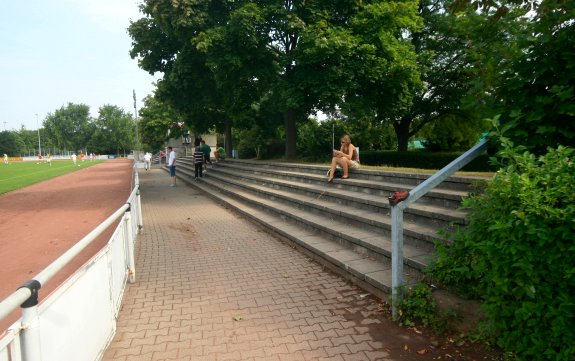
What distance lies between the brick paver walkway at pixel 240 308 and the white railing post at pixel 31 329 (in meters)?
1.57

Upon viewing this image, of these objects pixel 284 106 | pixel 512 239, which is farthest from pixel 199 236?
pixel 284 106

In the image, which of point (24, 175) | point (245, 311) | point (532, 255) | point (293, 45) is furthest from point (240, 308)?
point (24, 175)

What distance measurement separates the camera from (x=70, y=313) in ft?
7.80

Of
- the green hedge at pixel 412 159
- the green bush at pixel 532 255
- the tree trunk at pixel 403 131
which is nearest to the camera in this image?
the green bush at pixel 532 255

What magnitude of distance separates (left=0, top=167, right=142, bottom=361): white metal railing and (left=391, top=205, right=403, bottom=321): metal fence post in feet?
9.62

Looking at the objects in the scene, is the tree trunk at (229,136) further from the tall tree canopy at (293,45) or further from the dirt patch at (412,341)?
the dirt patch at (412,341)

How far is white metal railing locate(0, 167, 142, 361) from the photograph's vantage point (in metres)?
1.75

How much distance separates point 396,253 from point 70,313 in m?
2.99

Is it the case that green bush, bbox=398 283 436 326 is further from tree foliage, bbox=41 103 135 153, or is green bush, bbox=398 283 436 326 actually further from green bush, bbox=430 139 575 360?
tree foliage, bbox=41 103 135 153

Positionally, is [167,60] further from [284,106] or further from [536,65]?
[536,65]

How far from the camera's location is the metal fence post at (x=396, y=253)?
355 centimetres

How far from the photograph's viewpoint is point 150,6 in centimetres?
1420

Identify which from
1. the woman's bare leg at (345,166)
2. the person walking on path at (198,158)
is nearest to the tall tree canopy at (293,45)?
the person walking on path at (198,158)

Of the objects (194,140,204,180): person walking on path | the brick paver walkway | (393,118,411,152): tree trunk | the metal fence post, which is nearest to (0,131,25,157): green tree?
(194,140,204,180): person walking on path
